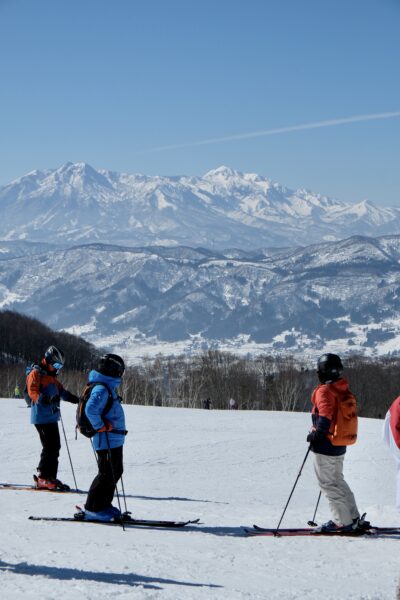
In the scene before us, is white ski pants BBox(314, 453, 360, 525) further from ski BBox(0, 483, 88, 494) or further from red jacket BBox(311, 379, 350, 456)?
ski BBox(0, 483, 88, 494)

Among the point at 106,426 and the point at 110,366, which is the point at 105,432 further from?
the point at 110,366

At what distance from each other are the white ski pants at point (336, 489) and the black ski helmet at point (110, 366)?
2317 mm

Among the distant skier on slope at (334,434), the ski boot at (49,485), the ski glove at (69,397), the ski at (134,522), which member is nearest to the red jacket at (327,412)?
the distant skier on slope at (334,434)

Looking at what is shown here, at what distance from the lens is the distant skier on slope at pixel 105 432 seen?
8039mm

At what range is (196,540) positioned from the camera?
7.34 m

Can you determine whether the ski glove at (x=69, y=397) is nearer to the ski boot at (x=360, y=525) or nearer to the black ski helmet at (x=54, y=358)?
the black ski helmet at (x=54, y=358)

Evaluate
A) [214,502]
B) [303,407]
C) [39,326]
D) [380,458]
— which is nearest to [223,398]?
[303,407]

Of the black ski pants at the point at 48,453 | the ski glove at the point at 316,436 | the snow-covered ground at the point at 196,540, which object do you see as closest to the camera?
the snow-covered ground at the point at 196,540

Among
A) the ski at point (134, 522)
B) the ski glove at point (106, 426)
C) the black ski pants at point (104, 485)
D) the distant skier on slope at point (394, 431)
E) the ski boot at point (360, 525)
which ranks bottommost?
the ski at point (134, 522)

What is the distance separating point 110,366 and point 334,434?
98.3 inches

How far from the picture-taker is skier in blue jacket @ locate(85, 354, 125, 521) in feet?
26.4

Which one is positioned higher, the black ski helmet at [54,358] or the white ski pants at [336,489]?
the black ski helmet at [54,358]

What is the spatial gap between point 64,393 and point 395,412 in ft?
18.7

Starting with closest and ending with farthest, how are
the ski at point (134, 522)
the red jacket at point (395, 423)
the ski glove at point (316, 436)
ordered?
1. the red jacket at point (395, 423)
2. the ski glove at point (316, 436)
3. the ski at point (134, 522)
